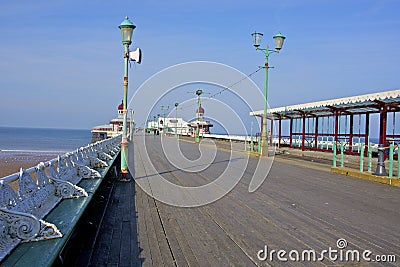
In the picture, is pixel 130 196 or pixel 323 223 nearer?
pixel 323 223

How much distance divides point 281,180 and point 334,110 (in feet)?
43.6

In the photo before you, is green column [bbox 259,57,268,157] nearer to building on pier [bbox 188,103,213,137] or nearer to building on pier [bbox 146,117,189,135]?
building on pier [bbox 188,103,213,137]

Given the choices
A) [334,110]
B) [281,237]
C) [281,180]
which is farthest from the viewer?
[334,110]

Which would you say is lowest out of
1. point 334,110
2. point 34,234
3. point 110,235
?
point 110,235

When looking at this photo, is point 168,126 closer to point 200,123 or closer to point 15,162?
point 200,123

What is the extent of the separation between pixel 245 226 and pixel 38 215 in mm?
3135

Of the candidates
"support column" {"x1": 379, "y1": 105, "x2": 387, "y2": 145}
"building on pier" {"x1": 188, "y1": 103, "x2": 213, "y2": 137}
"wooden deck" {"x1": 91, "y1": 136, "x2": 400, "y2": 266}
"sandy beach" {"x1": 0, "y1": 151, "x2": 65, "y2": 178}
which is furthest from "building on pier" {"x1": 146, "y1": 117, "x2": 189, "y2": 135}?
"wooden deck" {"x1": 91, "y1": 136, "x2": 400, "y2": 266}

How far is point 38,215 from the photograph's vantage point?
18.7ft

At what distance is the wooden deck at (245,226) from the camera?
5691 millimetres

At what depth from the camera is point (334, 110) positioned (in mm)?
26141

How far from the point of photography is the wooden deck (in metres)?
5.69

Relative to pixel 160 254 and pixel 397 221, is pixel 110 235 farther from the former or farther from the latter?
pixel 397 221

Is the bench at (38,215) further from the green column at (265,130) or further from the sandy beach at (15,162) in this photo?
the green column at (265,130)

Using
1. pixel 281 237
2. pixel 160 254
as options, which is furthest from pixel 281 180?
pixel 160 254
